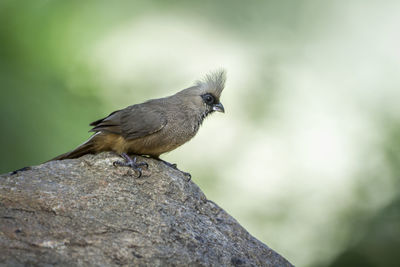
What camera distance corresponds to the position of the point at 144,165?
541 centimetres

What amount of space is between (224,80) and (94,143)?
1.92 m

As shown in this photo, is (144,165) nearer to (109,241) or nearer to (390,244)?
(109,241)

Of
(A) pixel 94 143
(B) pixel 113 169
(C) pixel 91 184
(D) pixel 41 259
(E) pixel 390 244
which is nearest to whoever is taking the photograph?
(D) pixel 41 259

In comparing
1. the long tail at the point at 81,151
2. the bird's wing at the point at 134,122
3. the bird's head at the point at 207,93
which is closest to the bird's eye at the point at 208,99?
the bird's head at the point at 207,93

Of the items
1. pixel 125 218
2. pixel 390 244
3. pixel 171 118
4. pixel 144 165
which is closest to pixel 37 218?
pixel 125 218

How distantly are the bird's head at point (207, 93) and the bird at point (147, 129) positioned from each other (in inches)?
0.5

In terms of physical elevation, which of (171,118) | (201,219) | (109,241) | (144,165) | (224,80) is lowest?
(109,241)

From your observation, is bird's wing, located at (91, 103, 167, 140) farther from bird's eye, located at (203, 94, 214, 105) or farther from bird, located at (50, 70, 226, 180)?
bird's eye, located at (203, 94, 214, 105)

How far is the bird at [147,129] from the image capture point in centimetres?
563

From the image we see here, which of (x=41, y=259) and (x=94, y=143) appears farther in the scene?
(x=94, y=143)

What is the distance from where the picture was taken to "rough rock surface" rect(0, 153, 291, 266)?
402cm

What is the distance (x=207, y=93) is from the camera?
21.2ft

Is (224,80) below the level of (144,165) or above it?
above

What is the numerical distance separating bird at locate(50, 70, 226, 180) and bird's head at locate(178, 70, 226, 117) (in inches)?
0.5
